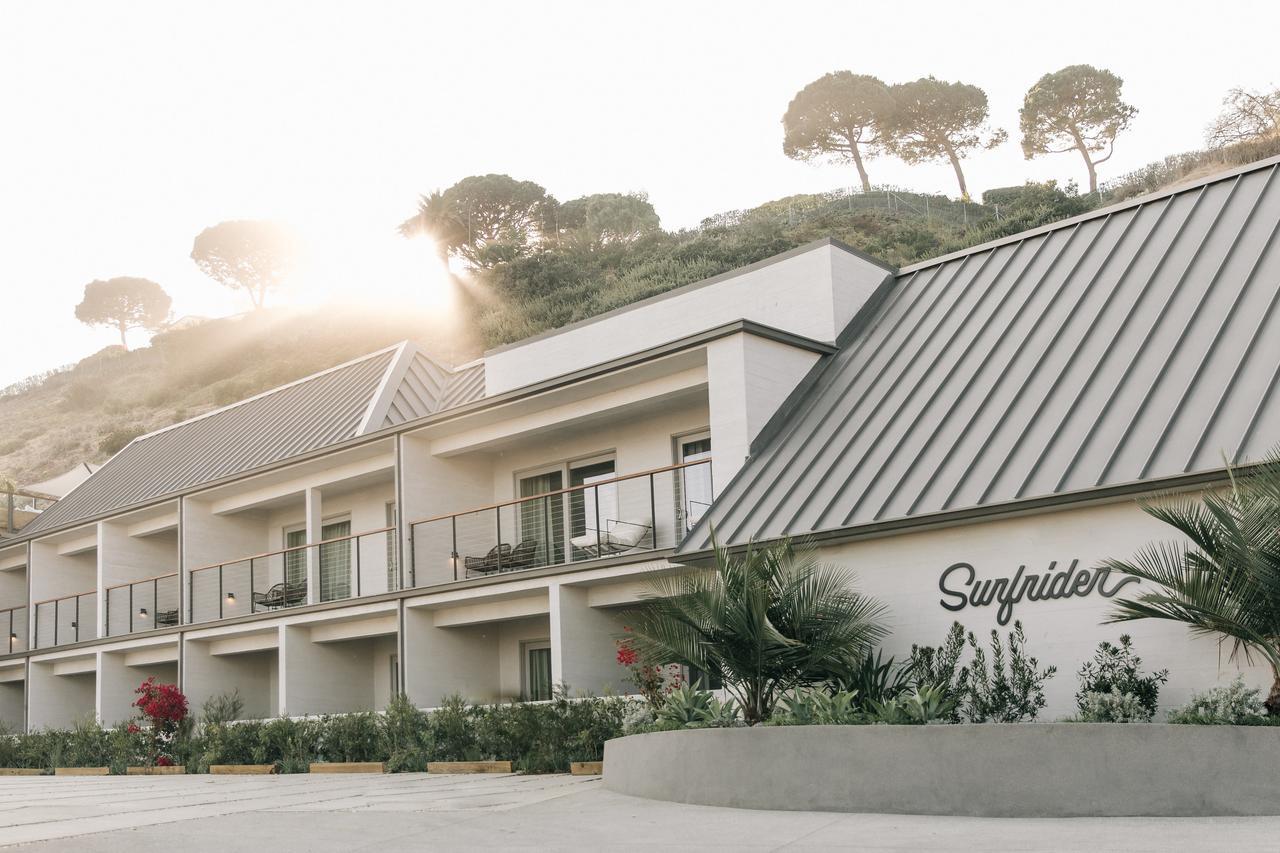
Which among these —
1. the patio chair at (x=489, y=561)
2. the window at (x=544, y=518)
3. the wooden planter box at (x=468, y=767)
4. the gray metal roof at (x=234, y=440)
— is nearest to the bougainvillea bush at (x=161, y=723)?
the gray metal roof at (x=234, y=440)

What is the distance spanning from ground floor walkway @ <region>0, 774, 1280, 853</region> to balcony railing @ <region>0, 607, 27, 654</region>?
2044 cm

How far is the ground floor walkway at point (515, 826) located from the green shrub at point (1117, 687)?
2399 millimetres

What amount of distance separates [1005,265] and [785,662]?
851cm

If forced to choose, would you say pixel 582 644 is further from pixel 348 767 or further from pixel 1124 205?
pixel 1124 205

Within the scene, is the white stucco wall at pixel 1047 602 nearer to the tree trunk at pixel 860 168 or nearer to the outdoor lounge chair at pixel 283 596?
the outdoor lounge chair at pixel 283 596

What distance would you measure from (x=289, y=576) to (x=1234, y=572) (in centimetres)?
2174

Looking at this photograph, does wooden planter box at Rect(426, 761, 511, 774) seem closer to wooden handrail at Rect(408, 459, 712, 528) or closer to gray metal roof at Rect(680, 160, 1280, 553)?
wooden handrail at Rect(408, 459, 712, 528)

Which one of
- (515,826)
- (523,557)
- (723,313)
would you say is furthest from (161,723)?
(515,826)

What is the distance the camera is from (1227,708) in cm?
1080

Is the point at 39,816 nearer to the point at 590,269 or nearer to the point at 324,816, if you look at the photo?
the point at 324,816

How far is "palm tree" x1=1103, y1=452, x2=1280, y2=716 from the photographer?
Answer: 10750 mm

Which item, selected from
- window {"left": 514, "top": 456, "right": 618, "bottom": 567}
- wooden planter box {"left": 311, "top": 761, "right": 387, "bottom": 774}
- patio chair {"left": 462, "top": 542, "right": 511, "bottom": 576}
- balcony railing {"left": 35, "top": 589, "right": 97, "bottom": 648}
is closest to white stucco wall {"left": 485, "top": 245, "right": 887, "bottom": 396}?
window {"left": 514, "top": 456, "right": 618, "bottom": 567}

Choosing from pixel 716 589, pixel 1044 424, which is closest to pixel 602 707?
pixel 716 589

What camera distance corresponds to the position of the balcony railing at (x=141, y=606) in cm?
2936
